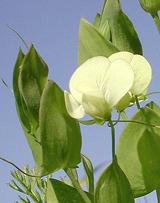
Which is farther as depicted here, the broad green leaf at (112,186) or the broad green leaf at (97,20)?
the broad green leaf at (97,20)

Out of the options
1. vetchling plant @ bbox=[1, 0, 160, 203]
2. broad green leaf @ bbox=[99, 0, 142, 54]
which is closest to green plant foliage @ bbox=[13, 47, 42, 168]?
vetchling plant @ bbox=[1, 0, 160, 203]

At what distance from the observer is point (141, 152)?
411 mm

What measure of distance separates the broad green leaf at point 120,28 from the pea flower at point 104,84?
2.5 inches

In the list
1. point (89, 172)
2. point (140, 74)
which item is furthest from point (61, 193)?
point (140, 74)

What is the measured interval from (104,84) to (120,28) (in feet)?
0.30

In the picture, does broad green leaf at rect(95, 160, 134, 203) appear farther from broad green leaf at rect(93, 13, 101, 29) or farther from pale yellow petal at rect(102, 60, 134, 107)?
broad green leaf at rect(93, 13, 101, 29)

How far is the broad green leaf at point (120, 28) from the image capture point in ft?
1.50

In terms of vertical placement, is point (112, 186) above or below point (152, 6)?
below

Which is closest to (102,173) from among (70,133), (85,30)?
(70,133)

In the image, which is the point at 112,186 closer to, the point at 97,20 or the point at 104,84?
the point at 104,84

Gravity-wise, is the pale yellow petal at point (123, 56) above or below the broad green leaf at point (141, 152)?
above

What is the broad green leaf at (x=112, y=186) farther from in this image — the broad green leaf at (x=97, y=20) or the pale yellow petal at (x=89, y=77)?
the broad green leaf at (x=97, y=20)

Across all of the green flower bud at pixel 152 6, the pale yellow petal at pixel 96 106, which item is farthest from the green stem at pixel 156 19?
the pale yellow petal at pixel 96 106

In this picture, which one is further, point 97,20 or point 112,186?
point 97,20
